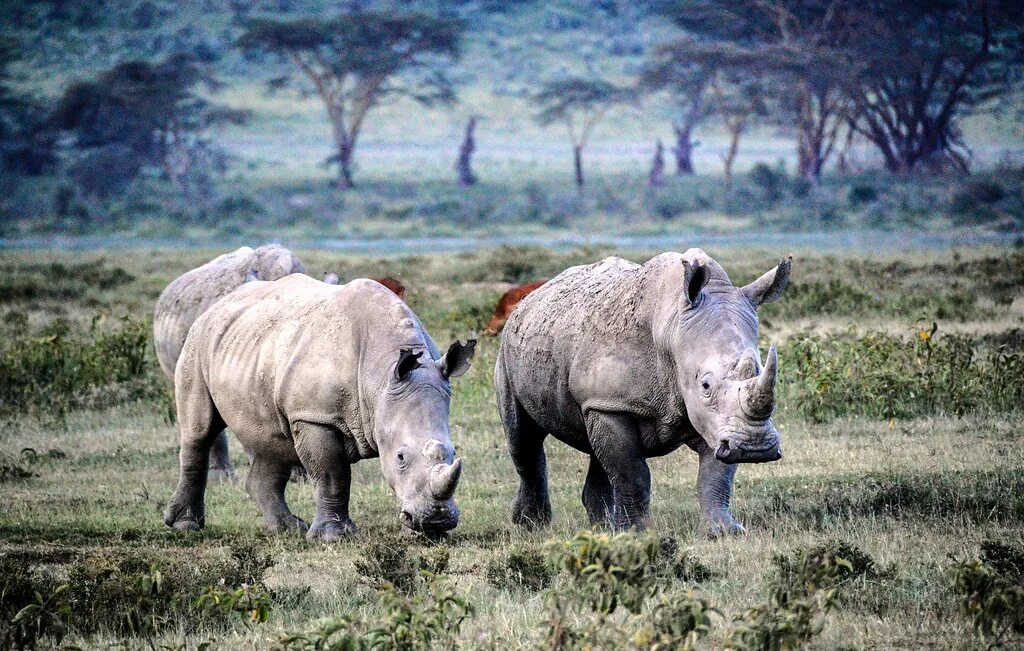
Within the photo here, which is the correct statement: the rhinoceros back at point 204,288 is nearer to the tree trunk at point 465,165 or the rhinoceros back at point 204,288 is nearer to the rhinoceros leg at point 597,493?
the rhinoceros leg at point 597,493

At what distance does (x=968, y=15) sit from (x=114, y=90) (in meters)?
28.6

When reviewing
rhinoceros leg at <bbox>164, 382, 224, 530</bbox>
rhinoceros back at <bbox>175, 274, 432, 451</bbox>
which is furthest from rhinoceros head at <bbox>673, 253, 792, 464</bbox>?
rhinoceros leg at <bbox>164, 382, 224, 530</bbox>

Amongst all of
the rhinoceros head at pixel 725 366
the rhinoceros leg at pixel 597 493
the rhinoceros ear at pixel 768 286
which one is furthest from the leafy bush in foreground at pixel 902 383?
the rhinoceros head at pixel 725 366

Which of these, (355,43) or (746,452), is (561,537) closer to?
(746,452)

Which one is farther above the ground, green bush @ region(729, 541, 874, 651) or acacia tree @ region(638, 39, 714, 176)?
green bush @ region(729, 541, 874, 651)

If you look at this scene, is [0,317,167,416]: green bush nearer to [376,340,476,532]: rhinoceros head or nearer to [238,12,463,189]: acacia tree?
[376,340,476,532]: rhinoceros head

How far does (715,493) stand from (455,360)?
1.64 meters

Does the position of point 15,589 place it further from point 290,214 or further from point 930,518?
point 290,214

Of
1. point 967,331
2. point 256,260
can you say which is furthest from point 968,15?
point 256,260

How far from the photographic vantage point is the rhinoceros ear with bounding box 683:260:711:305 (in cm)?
790

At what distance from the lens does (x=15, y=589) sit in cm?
686

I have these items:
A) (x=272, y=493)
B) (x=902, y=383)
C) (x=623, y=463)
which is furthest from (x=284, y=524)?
(x=902, y=383)

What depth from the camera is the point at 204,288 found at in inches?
461

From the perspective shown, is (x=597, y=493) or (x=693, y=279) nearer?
(x=693, y=279)
